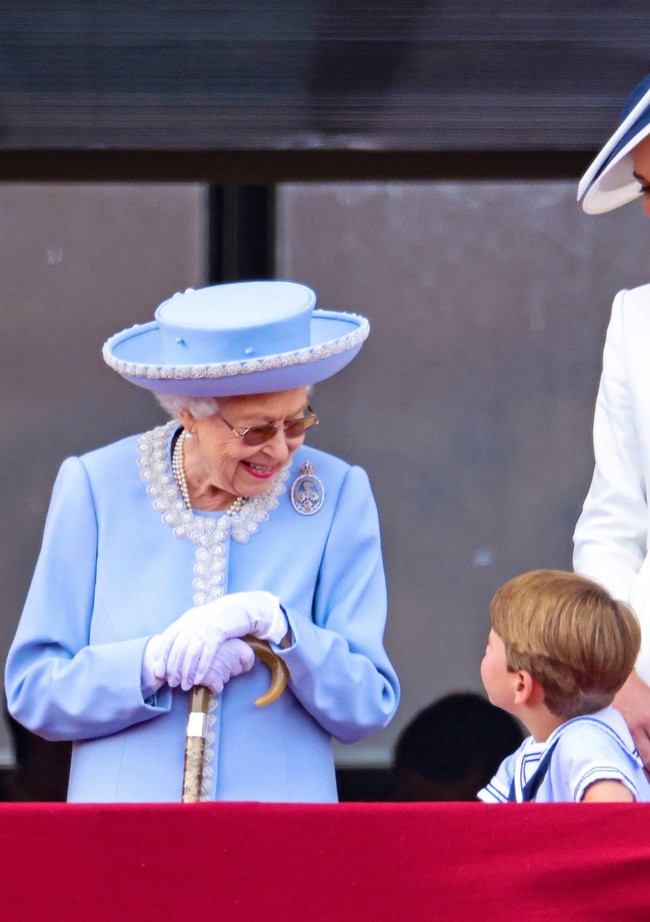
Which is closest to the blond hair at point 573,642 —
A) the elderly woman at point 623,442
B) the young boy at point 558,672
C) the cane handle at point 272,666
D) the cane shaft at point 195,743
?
the young boy at point 558,672

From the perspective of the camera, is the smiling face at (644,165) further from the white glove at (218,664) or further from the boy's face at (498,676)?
the white glove at (218,664)

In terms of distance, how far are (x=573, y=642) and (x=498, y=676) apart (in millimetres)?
127

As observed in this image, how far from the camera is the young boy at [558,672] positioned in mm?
2191

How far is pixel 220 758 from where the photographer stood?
7.72 ft

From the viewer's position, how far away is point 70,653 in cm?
240

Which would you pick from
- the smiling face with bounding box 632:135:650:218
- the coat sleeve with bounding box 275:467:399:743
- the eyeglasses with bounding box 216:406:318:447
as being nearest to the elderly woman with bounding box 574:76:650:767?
the smiling face with bounding box 632:135:650:218

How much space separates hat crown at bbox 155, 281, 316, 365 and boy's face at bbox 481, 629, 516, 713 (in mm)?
516

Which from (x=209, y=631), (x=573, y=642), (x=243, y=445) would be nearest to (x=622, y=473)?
(x=573, y=642)

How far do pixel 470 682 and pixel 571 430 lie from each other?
0.75 metres

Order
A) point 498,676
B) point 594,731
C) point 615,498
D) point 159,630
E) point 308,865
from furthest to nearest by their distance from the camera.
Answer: point 615,498 → point 159,630 → point 498,676 → point 594,731 → point 308,865

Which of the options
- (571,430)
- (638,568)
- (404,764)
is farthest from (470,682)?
(638,568)

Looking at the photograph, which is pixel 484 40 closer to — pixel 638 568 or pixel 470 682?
pixel 638 568

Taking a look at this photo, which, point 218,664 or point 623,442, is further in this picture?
point 623,442

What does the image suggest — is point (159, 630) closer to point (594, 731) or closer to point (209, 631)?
point (209, 631)
